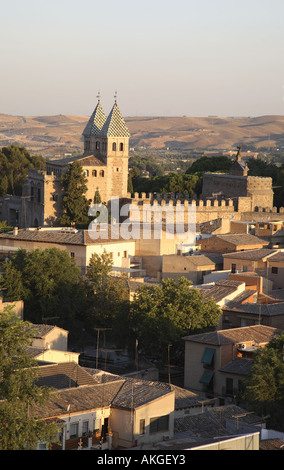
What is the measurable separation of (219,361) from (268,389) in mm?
2666

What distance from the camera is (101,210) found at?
36750 millimetres

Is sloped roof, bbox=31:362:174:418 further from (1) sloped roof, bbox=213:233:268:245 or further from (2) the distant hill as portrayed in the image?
(2) the distant hill

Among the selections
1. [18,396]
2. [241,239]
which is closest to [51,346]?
[18,396]

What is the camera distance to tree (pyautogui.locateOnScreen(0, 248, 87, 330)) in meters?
24.6

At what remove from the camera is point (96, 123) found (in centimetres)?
3981

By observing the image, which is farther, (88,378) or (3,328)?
(88,378)

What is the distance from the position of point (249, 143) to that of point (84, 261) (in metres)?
118

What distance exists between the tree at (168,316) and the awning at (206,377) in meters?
1.50

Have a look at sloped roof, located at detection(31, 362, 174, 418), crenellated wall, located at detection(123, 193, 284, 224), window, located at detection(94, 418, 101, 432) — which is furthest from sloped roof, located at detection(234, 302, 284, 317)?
crenellated wall, located at detection(123, 193, 284, 224)

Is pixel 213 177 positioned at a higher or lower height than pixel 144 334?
higher

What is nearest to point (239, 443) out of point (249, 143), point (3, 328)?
point (3, 328)

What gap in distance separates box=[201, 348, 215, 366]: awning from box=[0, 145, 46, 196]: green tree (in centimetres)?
2708

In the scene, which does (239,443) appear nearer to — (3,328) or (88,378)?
(3,328)

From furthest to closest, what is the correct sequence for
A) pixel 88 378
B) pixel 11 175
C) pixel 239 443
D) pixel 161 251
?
pixel 11 175 < pixel 161 251 < pixel 88 378 < pixel 239 443
